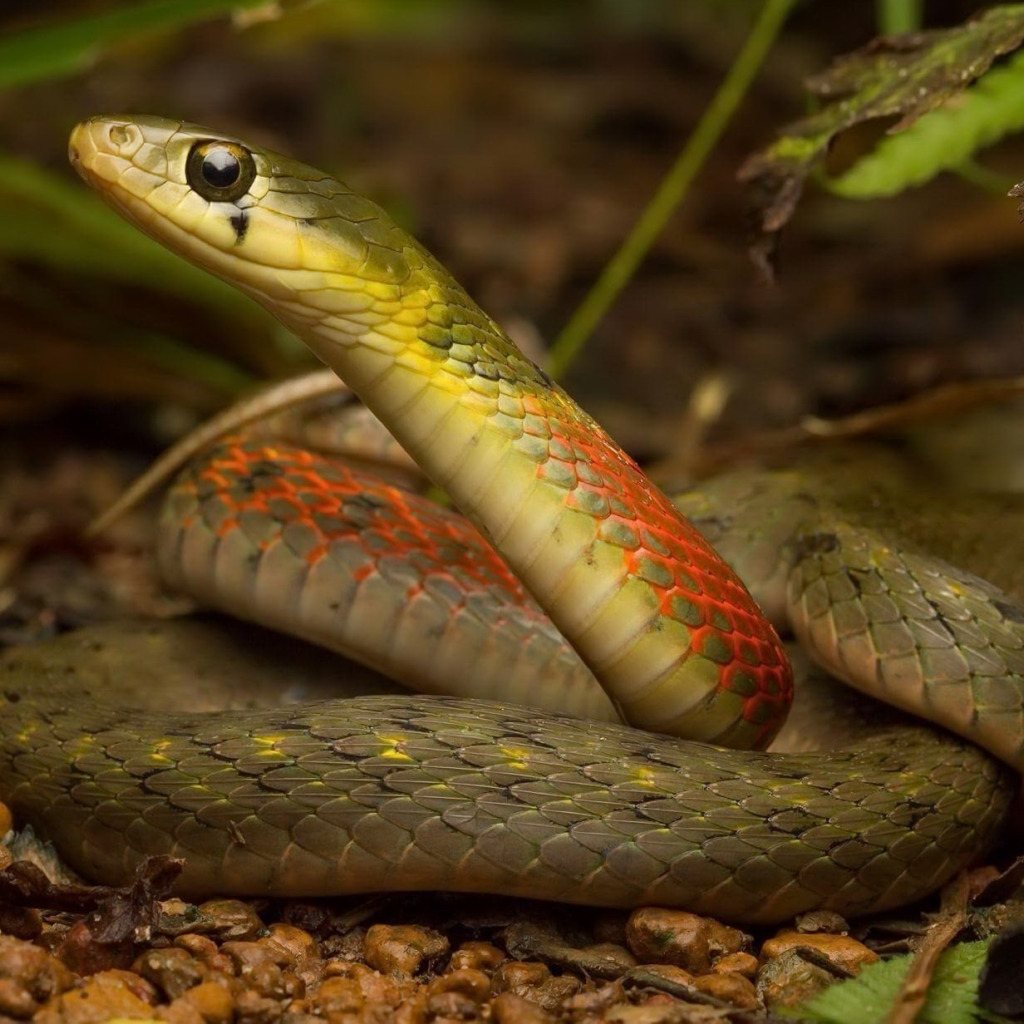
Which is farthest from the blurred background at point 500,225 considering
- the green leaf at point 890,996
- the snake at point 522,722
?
the green leaf at point 890,996

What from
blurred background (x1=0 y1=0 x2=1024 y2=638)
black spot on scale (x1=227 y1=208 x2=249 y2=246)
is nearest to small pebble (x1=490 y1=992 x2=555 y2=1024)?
black spot on scale (x1=227 y1=208 x2=249 y2=246)

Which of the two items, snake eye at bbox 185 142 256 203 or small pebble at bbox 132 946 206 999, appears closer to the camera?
small pebble at bbox 132 946 206 999

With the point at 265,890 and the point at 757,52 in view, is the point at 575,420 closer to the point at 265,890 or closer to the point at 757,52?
the point at 265,890

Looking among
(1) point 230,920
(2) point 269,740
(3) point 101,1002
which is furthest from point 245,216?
(3) point 101,1002

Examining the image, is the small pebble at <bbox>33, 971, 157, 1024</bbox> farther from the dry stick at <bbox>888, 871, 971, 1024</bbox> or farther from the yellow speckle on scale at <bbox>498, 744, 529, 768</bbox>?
the dry stick at <bbox>888, 871, 971, 1024</bbox>

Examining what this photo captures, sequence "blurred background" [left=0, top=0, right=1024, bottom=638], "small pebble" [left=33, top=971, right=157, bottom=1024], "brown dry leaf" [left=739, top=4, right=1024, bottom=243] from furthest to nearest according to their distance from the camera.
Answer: "blurred background" [left=0, top=0, right=1024, bottom=638], "brown dry leaf" [left=739, top=4, right=1024, bottom=243], "small pebble" [left=33, top=971, right=157, bottom=1024]
